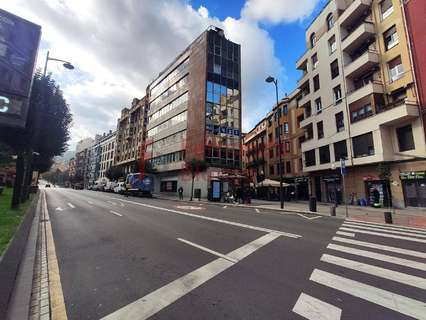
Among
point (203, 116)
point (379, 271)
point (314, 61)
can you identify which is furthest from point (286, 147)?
point (379, 271)

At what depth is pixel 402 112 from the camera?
18.8 m

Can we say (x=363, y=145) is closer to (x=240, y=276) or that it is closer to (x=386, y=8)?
(x=386, y=8)

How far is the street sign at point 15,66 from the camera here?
30.9ft

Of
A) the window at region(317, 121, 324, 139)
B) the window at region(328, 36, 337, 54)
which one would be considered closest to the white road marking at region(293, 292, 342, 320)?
the window at region(317, 121, 324, 139)

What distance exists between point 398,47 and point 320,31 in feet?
38.8

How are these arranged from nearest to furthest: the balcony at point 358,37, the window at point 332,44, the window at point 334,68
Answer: the balcony at point 358,37 → the window at point 334,68 → the window at point 332,44

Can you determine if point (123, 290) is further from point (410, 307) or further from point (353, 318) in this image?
point (410, 307)

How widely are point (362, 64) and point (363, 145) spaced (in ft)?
26.3

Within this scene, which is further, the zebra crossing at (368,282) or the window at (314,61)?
the window at (314,61)

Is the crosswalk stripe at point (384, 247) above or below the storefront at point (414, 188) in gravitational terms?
below

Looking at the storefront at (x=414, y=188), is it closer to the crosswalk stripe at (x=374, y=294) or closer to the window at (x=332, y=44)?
the window at (x=332, y=44)

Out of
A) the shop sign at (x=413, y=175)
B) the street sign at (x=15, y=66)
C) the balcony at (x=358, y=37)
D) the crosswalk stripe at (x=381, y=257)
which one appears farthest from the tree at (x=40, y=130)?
the balcony at (x=358, y=37)

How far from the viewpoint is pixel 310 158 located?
100 feet

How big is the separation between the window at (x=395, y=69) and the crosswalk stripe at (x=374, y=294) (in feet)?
77.8
